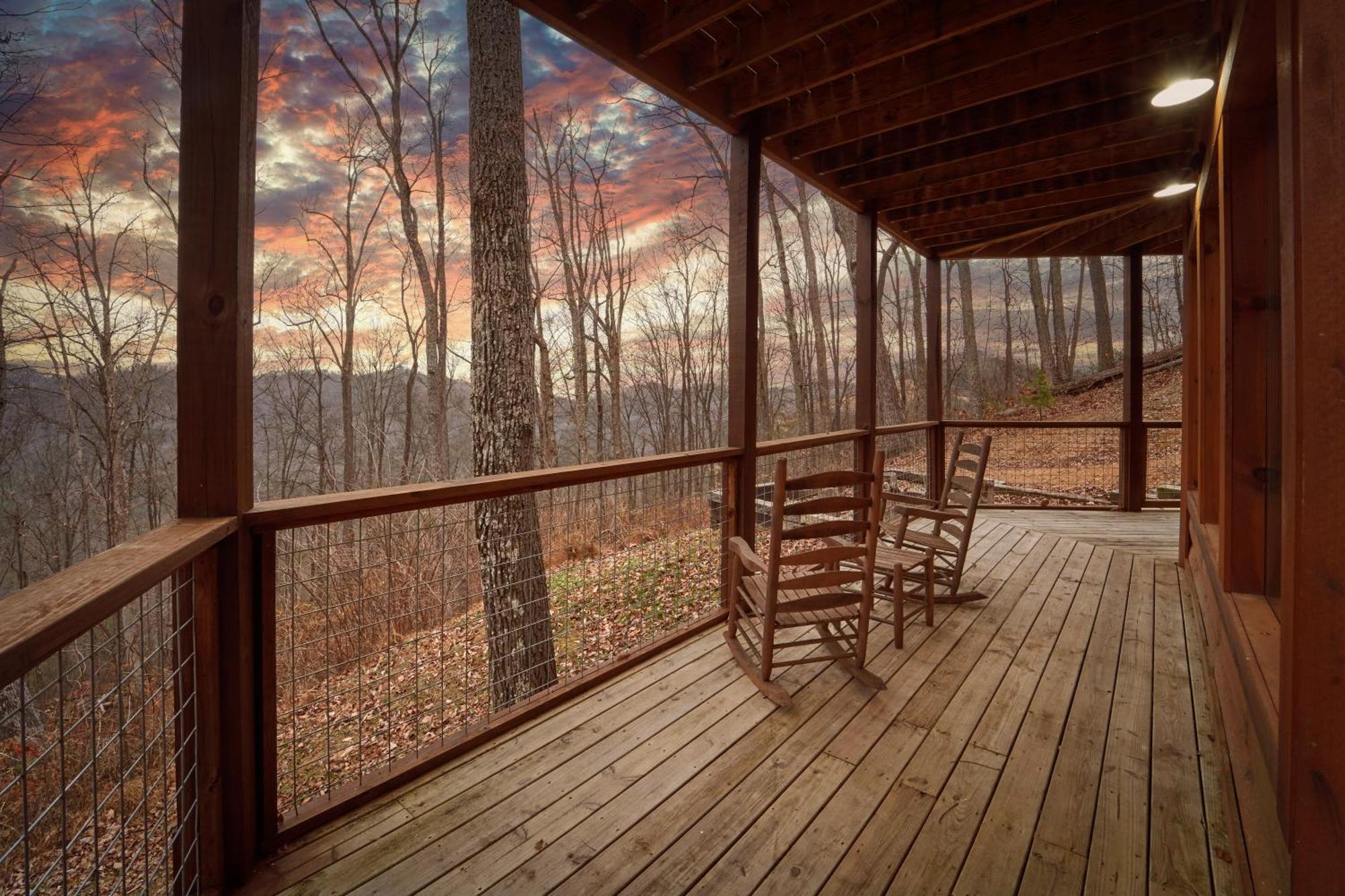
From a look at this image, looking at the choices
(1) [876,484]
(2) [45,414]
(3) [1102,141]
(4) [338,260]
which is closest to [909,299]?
(3) [1102,141]

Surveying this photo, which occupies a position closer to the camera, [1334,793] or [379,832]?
[1334,793]

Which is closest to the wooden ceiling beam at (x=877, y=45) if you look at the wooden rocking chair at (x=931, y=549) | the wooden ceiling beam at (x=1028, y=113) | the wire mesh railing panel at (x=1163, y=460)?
the wooden ceiling beam at (x=1028, y=113)

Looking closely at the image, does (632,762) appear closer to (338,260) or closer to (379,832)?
(379,832)

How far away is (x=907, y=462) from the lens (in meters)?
9.73

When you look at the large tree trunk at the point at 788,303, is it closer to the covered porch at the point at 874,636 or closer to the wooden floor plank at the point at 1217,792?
the covered porch at the point at 874,636

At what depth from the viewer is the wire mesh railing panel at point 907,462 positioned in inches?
250

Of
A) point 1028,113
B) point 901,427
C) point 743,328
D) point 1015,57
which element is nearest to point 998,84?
point 1015,57

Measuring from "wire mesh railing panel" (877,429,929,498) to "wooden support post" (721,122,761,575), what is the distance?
7.18 ft

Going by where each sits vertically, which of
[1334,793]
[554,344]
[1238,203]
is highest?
[554,344]

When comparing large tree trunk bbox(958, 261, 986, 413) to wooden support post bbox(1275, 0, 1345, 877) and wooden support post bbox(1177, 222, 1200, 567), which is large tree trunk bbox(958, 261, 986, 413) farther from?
wooden support post bbox(1275, 0, 1345, 877)

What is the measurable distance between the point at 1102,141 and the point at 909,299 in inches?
413

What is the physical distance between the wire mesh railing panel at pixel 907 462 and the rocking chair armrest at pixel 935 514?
1715mm

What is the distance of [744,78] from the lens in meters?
2.95

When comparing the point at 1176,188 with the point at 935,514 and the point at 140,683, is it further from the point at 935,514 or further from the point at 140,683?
the point at 140,683
